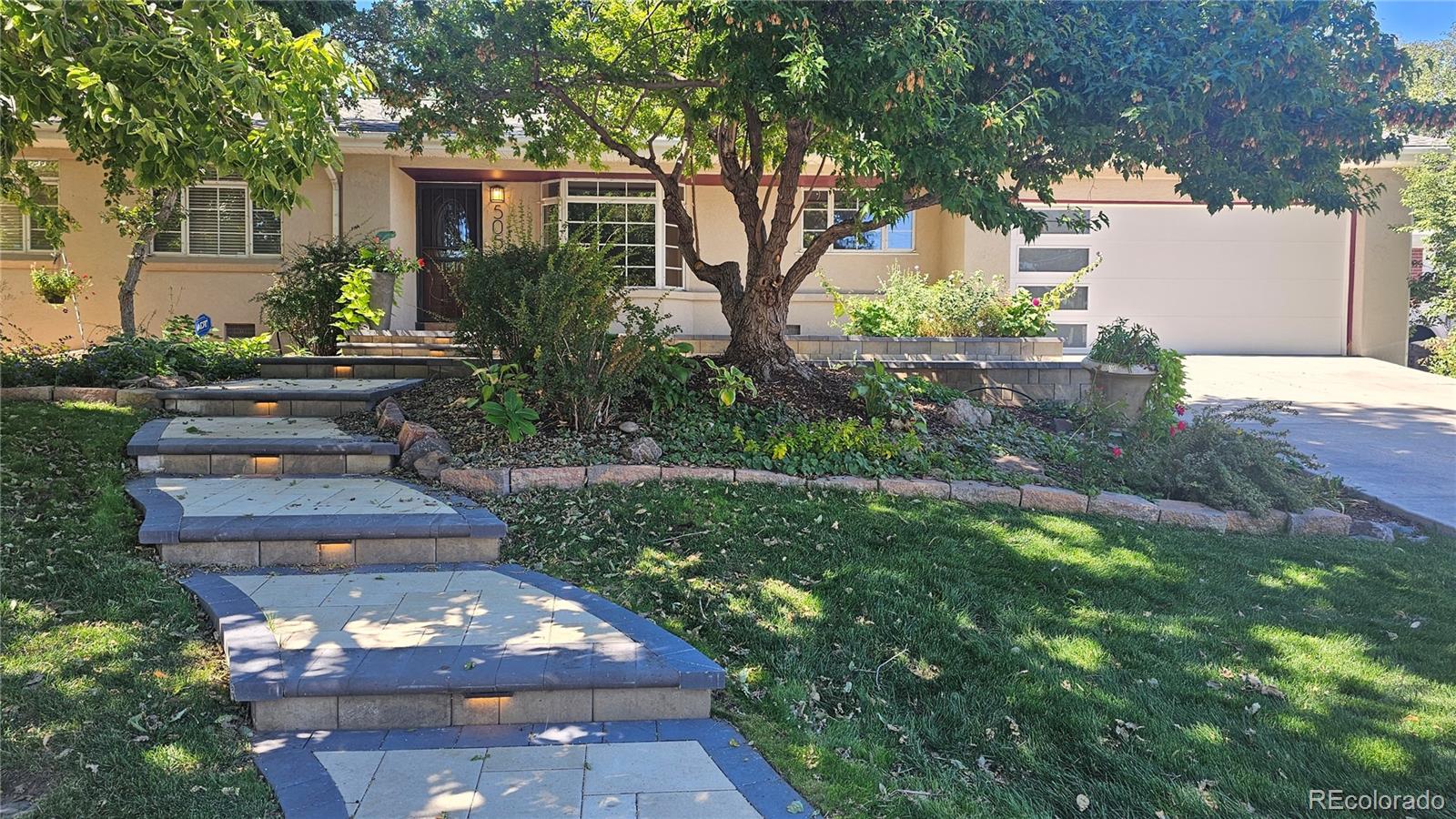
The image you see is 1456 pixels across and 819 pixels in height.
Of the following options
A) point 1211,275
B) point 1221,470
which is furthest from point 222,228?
point 1211,275

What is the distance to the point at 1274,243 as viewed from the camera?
1483 centimetres

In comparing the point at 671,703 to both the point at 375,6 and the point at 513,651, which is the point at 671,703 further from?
the point at 375,6

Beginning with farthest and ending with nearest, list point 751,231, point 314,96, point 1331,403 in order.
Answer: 1. point 1331,403
2. point 751,231
3. point 314,96

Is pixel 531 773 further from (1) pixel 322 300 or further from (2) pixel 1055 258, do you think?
(2) pixel 1055 258

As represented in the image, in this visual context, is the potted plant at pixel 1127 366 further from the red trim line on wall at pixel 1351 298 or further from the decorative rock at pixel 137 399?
the red trim line on wall at pixel 1351 298

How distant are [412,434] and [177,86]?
3310 mm

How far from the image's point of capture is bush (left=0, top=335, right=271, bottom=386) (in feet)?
26.3

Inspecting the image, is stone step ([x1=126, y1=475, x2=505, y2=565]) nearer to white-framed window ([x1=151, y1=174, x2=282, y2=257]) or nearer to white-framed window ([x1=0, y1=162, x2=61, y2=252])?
white-framed window ([x1=151, y1=174, x2=282, y2=257])

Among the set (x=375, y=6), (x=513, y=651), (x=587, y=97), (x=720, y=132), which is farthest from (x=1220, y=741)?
(x=375, y=6)

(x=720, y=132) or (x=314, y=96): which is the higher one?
(x=720, y=132)

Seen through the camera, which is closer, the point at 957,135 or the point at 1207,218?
the point at 957,135

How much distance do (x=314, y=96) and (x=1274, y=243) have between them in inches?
613

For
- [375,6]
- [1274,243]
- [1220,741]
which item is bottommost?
[1220,741]

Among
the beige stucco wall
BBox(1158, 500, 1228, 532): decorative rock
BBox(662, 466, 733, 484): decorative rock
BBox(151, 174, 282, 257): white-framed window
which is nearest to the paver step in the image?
BBox(662, 466, 733, 484): decorative rock
